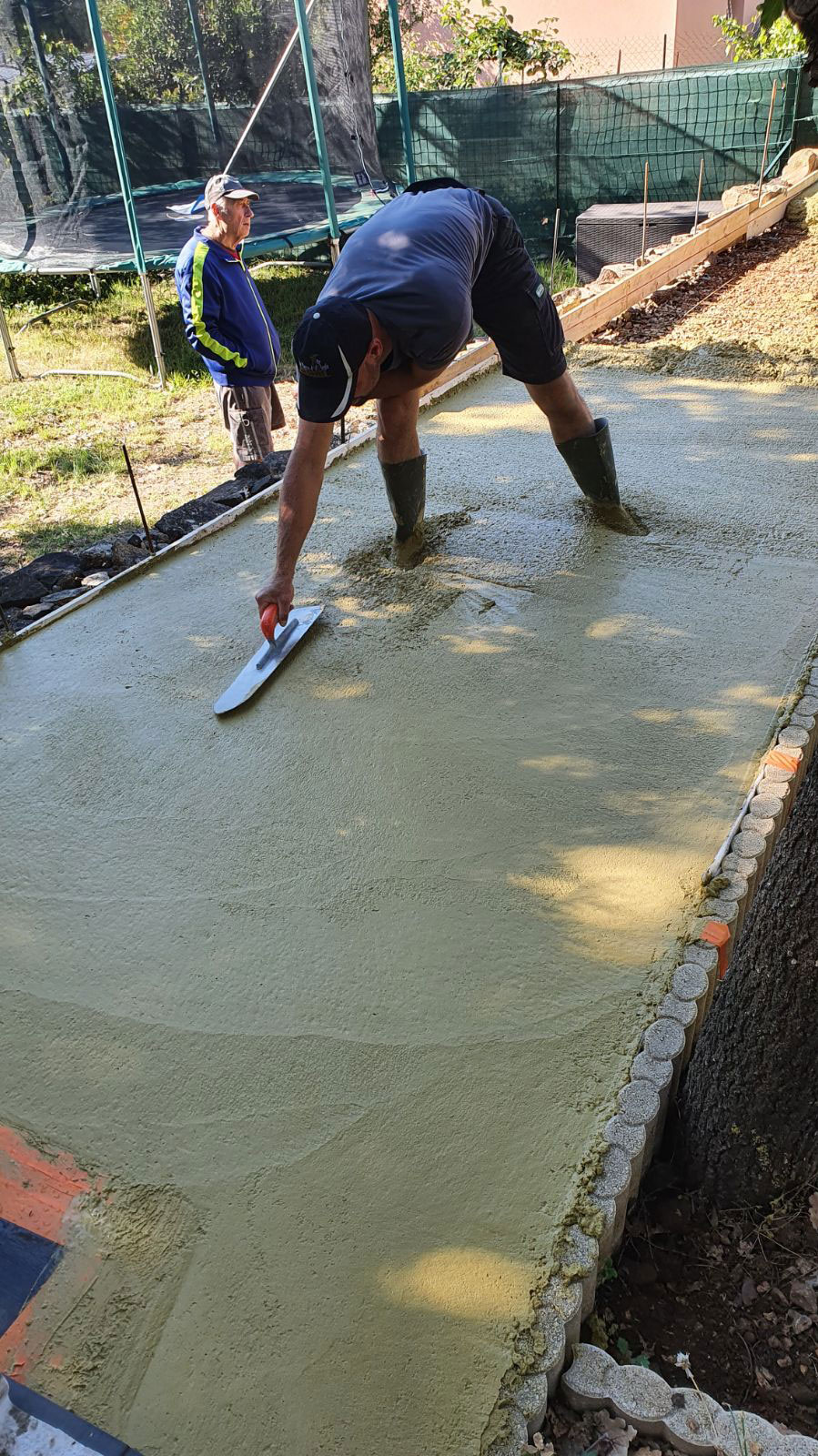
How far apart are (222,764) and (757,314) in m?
4.49

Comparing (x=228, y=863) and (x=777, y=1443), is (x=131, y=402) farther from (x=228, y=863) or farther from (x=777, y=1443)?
(x=777, y=1443)

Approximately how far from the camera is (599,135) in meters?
9.24

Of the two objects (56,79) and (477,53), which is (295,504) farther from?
(477,53)

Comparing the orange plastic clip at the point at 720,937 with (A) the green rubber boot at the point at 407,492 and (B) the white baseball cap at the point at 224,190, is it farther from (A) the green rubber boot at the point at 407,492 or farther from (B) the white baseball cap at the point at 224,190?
(B) the white baseball cap at the point at 224,190

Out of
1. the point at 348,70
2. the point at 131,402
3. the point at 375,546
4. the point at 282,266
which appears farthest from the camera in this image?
the point at 282,266

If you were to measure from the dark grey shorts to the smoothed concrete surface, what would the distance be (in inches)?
22.6

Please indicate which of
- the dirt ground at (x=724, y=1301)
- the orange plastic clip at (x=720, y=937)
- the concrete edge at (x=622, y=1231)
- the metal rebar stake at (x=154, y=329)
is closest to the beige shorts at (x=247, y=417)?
the metal rebar stake at (x=154, y=329)

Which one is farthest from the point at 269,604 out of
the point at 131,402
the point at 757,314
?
the point at 131,402

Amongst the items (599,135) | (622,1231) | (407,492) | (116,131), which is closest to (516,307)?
(407,492)

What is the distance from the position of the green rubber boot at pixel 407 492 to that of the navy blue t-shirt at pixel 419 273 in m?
0.45

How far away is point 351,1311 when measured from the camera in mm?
1391

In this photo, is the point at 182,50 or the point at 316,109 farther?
the point at 182,50

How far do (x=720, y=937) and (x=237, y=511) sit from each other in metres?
2.63

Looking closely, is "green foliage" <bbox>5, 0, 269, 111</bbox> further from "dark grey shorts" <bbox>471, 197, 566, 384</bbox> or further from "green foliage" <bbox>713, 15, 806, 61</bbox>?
"dark grey shorts" <bbox>471, 197, 566, 384</bbox>
